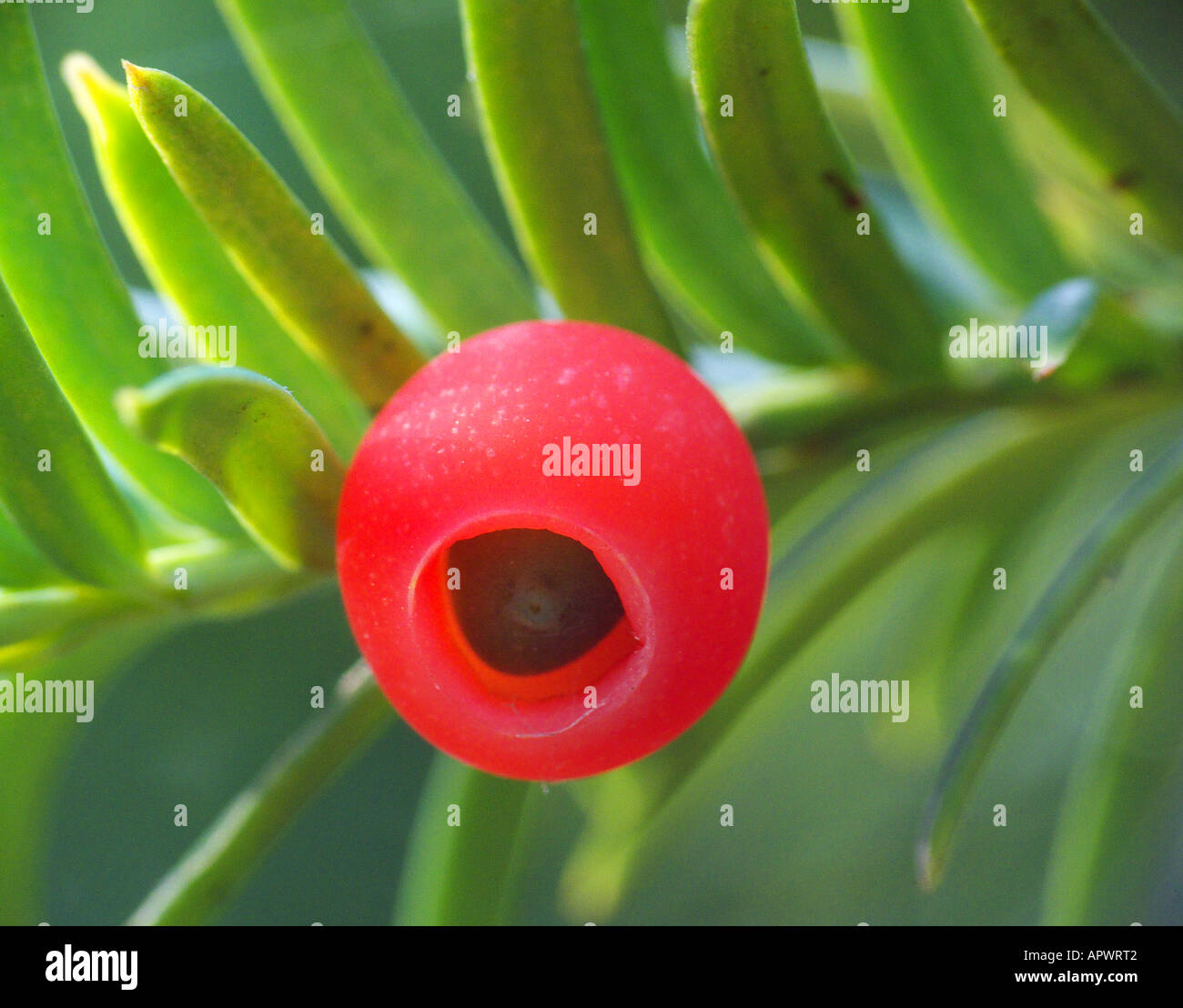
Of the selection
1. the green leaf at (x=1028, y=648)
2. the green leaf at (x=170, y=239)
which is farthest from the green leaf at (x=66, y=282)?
the green leaf at (x=1028, y=648)

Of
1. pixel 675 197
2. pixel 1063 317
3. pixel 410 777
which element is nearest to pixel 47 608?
pixel 675 197

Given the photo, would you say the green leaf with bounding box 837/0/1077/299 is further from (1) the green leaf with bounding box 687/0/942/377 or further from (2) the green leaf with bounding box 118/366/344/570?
(2) the green leaf with bounding box 118/366/344/570

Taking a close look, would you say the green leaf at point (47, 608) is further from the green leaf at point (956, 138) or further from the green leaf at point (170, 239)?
the green leaf at point (956, 138)

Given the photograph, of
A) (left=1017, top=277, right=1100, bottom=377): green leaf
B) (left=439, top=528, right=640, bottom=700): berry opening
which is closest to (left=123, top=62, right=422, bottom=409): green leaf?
(left=439, top=528, right=640, bottom=700): berry opening

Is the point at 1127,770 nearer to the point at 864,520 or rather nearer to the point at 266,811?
the point at 864,520
